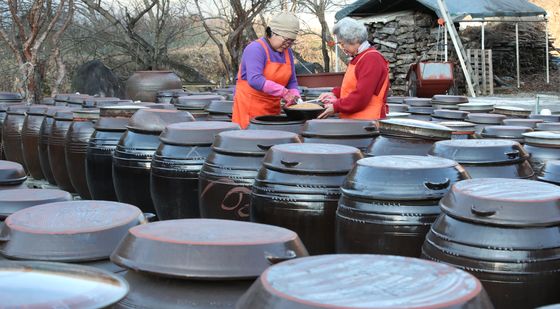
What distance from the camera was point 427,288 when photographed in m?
1.80

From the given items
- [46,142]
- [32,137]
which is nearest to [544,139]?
[46,142]

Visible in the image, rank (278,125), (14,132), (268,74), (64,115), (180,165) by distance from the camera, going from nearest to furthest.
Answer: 1. (180,165)
2. (278,125)
3. (268,74)
4. (64,115)
5. (14,132)

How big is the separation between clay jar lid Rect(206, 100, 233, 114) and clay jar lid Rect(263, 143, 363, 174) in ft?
9.88

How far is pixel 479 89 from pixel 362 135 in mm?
18083

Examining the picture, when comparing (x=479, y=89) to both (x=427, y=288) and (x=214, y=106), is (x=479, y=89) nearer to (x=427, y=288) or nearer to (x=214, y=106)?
(x=214, y=106)

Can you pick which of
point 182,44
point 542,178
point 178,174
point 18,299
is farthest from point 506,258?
point 182,44

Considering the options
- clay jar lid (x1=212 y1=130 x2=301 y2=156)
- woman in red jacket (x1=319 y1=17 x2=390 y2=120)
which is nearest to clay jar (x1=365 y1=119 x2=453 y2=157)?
clay jar lid (x1=212 y1=130 x2=301 y2=156)

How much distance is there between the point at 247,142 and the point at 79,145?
3015mm

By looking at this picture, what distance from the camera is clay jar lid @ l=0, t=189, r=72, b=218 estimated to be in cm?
341

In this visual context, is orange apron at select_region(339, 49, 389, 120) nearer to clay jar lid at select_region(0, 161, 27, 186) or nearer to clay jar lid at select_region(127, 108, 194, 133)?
clay jar lid at select_region(127, 108, 194, 133)

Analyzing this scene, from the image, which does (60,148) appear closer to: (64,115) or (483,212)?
(64,115)

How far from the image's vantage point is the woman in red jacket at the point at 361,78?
17.7 feet

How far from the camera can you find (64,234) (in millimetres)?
2668

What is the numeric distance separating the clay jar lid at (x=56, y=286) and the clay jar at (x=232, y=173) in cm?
254
